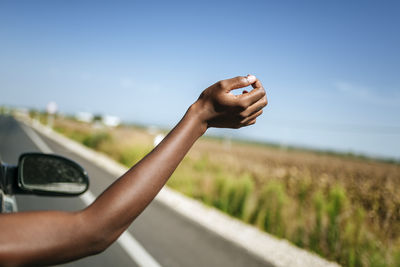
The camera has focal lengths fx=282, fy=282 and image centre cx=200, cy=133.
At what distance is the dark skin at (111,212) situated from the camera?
754 millimetres

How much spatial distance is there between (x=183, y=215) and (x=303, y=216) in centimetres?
255

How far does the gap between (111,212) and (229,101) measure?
511mm

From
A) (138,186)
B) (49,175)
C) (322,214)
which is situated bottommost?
(322,214)

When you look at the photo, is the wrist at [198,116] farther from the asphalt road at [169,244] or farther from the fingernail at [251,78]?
the asphalt road at [169,244]

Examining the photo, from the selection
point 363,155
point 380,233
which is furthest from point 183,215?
point 363,155

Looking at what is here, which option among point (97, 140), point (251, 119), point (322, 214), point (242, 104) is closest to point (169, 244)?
→ point (322, 214)

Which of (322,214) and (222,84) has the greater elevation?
(222,84)

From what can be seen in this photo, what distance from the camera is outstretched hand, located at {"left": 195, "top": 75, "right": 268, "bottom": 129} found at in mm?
957

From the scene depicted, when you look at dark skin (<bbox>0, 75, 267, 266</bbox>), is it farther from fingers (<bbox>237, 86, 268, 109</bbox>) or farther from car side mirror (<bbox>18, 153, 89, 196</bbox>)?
car side mirror (<bbox>18, 153, 89, 196</bbox>)

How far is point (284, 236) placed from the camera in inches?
212

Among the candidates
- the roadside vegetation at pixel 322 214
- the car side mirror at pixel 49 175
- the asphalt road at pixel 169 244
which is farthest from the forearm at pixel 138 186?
the roadside vegetation at pixel 322 214

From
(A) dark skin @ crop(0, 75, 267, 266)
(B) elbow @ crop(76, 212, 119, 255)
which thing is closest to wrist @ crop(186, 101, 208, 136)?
(A) dark skin @ crop(0, 75, 267, 266)

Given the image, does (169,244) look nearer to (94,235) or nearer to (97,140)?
(94,235)

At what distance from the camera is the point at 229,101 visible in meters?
0.96
